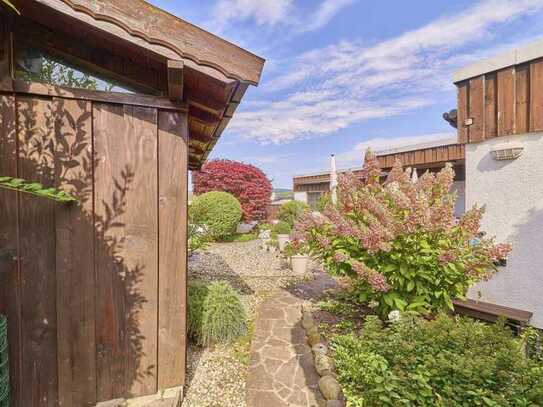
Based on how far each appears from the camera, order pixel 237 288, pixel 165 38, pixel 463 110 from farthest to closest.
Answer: pixel 237 288, pixel 463 110, pixel 165 38

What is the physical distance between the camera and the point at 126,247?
2.12 metres

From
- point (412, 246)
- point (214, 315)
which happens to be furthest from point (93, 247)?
point (412, 246)

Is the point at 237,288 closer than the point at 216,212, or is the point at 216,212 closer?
the point at 237,288

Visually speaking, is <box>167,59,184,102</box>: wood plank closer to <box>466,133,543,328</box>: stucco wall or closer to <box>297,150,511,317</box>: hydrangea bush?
<box>297,150,511,317</box>: hydrangea bush

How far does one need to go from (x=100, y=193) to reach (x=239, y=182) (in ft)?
37.8

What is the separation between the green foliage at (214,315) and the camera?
132 inches

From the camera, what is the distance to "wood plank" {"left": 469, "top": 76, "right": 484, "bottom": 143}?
387cm

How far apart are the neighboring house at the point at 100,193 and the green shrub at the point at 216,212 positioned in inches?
332

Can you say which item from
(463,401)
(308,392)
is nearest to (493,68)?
(463,401)

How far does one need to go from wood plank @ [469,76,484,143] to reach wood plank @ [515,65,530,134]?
1.30 feet

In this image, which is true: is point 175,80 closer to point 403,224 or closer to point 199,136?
point 199,136

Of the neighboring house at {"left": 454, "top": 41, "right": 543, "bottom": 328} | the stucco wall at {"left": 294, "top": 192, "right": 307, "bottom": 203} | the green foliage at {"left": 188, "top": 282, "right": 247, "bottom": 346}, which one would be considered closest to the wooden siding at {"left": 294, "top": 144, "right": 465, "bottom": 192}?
the neighboring house at {"left": 454, "top": 41, "right": 543, "bottom": 328}

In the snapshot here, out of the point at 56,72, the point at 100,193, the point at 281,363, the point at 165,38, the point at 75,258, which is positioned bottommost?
the point at 281,363

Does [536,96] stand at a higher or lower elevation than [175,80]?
higher
